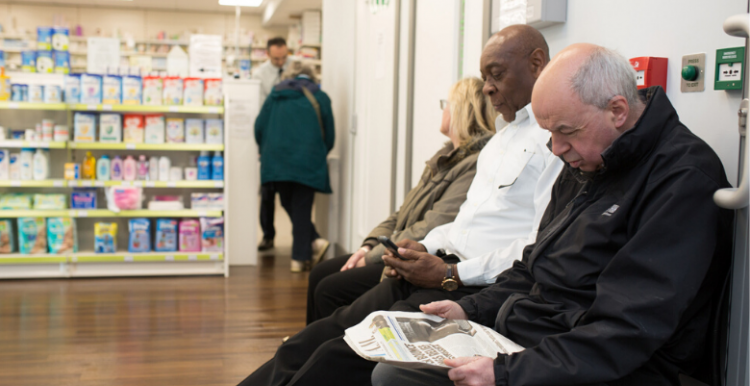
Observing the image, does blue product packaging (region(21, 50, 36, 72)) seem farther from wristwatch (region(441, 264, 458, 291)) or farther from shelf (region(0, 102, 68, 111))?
wristwatch (region(441, 264, 458, 291))

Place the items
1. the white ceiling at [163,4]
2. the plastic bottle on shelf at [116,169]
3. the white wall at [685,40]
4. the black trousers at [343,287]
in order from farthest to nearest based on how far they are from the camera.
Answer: the white ceiling at [163,4] < the plastic bottle on shelf at [116,169] < the black trousers at [343,287] < the white wall at [685,40]

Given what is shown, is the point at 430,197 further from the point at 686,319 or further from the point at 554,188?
the point at 686,319

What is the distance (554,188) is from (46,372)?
7.93 feet

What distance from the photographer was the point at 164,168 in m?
4.94

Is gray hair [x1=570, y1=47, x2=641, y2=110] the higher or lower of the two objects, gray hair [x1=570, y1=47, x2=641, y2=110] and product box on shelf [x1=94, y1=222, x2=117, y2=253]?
the higher

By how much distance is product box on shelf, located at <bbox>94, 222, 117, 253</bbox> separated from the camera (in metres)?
4.80

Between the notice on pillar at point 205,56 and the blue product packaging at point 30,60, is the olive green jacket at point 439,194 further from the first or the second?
the blue product packaging at point 30,60

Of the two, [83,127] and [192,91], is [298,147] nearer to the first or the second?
[192,91]

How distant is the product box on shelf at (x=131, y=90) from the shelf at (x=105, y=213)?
836 mm

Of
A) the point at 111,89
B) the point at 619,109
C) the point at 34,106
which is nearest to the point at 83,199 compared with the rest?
the point at 34,106

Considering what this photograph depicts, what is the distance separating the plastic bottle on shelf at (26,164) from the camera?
185 inches

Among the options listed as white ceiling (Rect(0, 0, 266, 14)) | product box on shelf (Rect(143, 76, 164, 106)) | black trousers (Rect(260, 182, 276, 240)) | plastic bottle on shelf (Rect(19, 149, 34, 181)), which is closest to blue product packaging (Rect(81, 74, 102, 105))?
product box on shelf (Rect(143, 76, 164, 106))

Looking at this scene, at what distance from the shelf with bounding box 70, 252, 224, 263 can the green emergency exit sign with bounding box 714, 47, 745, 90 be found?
4.06 metres

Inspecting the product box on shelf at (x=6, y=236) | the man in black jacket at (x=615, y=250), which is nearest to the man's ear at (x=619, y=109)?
the man in black jacket at (x=615, y=250)
